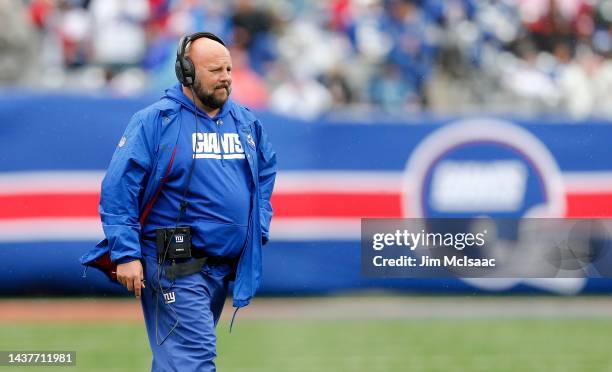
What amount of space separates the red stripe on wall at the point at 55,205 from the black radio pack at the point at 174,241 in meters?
5.58

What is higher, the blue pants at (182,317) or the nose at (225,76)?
the nose at (225,76)

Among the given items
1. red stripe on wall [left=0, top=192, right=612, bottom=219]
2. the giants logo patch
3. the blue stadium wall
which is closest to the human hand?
the giants logo patch

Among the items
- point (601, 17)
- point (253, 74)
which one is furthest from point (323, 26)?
point (601, 17)

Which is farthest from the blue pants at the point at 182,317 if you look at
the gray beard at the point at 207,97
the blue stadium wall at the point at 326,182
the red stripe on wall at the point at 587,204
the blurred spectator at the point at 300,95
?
the blurred spectator at the point at 300,95

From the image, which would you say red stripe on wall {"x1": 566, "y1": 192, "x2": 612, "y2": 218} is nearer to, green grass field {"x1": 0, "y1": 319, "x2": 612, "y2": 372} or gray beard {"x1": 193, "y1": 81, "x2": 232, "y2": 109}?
green grass field {"x1": 0, "y1": 319, "x2": 612, "y2": 372}

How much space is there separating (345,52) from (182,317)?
380 inches

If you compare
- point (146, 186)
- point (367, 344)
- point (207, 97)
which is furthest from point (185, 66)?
point (367, 344)

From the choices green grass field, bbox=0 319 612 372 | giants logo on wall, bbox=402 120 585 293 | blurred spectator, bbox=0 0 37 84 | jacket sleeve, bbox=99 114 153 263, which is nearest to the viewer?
jacket sleeve, bbox=99 114 153 263

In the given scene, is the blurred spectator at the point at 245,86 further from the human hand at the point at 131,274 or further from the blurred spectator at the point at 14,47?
the human hand at the point at 131,274

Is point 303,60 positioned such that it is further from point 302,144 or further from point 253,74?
point 302,144

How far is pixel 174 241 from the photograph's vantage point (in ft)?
19.3

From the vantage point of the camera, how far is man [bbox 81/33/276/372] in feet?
19.0

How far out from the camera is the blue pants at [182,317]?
19.0 ft

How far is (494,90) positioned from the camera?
15.2 m
